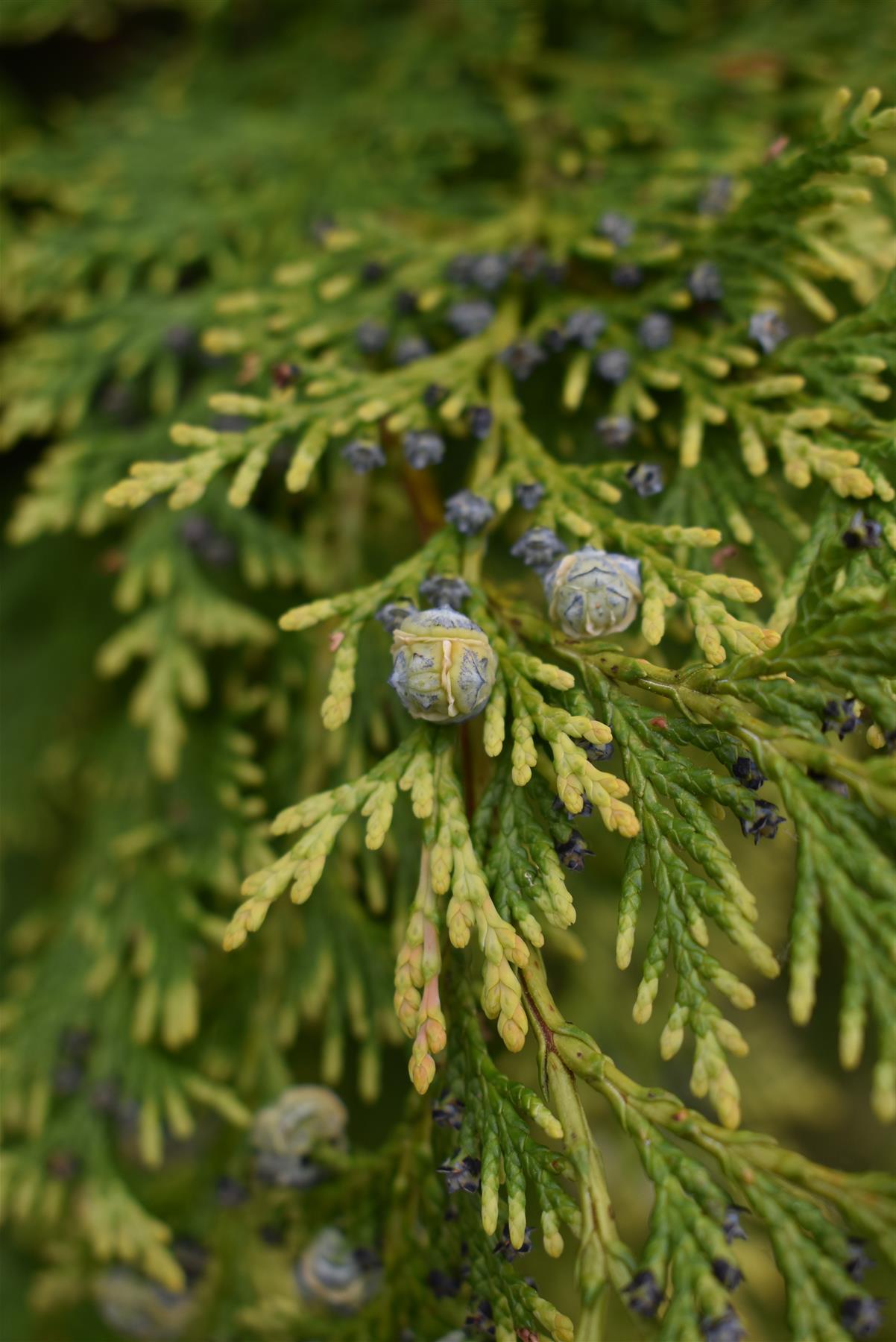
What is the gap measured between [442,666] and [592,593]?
26 cm

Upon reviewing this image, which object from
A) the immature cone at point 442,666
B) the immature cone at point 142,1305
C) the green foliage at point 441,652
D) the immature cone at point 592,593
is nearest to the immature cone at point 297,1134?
the green foliage at point 441,652

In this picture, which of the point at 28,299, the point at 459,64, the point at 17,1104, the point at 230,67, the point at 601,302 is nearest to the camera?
the point at 601,302

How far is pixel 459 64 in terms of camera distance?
8.39ft

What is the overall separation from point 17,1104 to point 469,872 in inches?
60.3

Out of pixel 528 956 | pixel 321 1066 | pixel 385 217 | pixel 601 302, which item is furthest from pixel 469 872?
pixel 385 217

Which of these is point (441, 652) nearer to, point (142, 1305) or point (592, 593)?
point (592, 593)

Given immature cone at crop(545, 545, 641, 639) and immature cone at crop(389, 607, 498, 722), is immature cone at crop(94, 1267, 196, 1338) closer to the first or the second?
immature cone at crop(389, 607, 498, 722)

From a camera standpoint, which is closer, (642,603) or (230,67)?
(642,603)

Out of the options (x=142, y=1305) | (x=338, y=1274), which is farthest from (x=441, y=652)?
(x=142, y=1305)

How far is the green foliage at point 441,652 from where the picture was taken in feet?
3.96

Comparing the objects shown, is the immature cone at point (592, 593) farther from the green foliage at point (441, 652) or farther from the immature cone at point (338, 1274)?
the immature cone at point (338, 1274)

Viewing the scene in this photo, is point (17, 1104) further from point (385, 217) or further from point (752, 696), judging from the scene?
point (385, 217)

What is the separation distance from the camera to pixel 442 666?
126 cm

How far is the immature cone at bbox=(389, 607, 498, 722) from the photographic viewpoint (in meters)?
1.27
